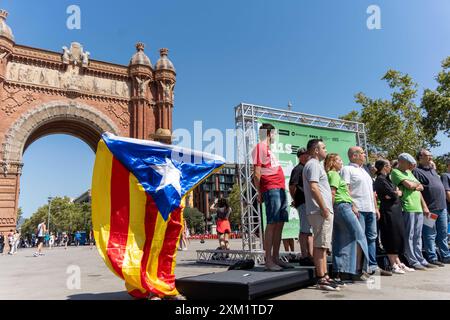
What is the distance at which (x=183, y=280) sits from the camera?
419 cm

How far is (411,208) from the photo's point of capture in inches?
247

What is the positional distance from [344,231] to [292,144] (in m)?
4.95

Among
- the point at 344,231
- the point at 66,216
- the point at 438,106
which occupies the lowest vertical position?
the point at 344,231

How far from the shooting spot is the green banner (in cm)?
920

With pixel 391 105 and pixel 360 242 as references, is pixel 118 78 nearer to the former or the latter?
pixel 391 105

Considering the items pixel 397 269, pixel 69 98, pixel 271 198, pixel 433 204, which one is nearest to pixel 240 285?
pixel 271 198

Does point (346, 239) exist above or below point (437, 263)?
above

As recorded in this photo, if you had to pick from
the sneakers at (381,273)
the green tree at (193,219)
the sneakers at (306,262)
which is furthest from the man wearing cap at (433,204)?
the green tree at (193,219)

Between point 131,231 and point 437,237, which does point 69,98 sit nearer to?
point 131,231

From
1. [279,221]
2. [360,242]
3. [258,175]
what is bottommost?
[360,242]

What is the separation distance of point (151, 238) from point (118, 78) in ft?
83.3

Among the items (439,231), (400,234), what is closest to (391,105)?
(439,231)

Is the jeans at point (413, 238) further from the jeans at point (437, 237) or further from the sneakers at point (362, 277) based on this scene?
the sneakers at point (362, 277)

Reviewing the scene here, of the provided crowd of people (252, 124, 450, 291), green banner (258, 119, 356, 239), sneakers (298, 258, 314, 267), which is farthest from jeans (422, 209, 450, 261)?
green banner (258, 119, 356, 239)
